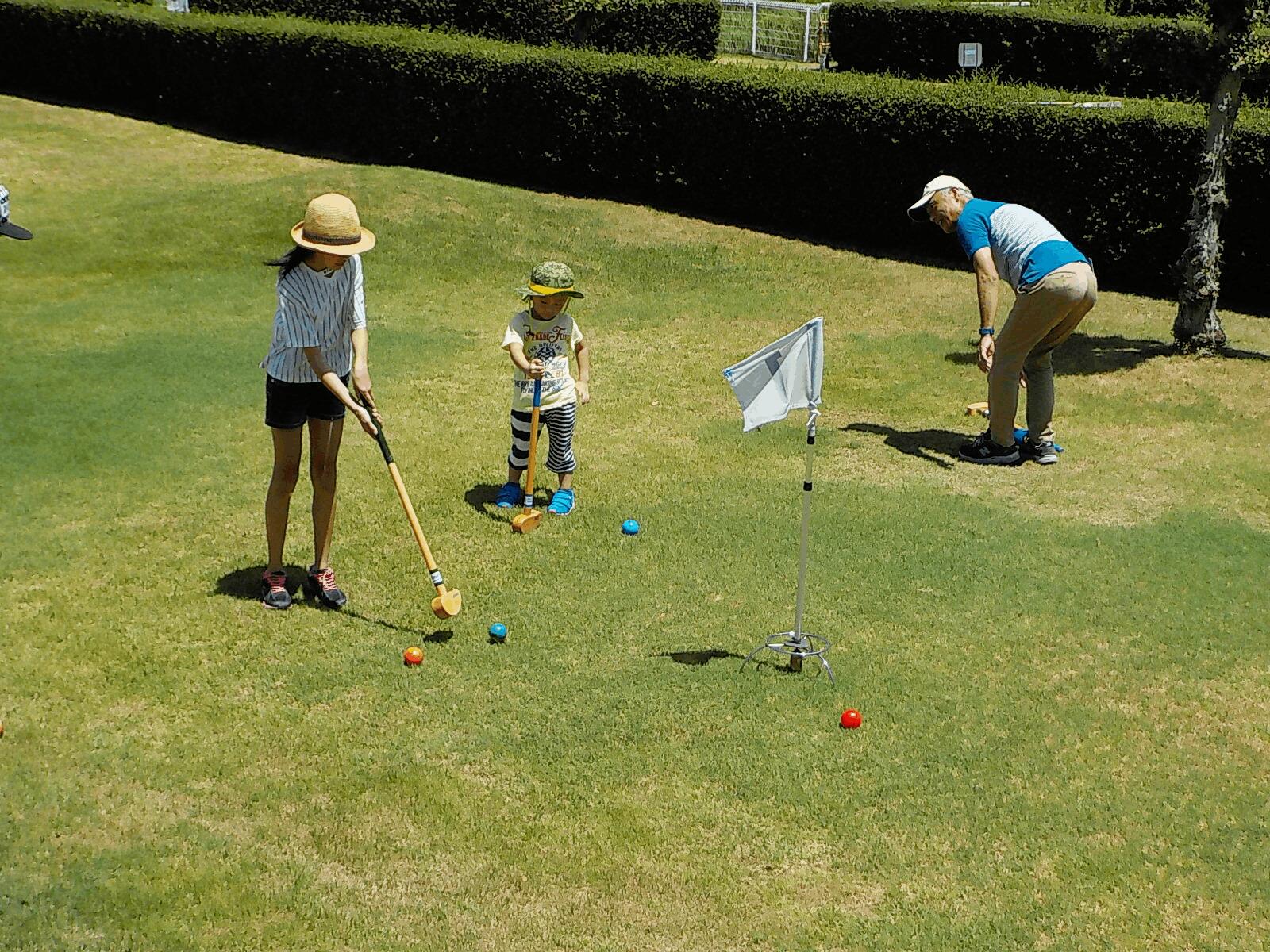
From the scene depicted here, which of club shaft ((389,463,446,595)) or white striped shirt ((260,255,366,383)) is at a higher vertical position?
white striped shirt ((260,255,366,383))

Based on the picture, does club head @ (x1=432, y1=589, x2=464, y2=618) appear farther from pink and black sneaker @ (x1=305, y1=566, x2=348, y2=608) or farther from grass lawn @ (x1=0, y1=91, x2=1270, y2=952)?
pink and black sneaker @ (x1=305, y1=566, x2=348, y2=608)

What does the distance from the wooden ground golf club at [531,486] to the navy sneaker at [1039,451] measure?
391cm

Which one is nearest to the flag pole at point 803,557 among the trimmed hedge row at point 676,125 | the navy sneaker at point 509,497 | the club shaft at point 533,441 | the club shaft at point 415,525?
the club shaft at point 415,525

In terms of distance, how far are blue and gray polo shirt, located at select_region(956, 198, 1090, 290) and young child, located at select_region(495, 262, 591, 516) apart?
3.14m

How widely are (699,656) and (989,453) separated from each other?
4.14 m

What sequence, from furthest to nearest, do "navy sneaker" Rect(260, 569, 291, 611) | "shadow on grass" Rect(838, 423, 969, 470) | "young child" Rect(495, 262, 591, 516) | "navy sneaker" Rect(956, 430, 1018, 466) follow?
"shadow on grass" Rect(838, 423, 969, 470) < "navy sneaker" Rect(956, 430, 1018, 466) < "young child" Rect(495, 262, 591, 516) < "navy sneaker" Rect(260, 569, 291, 611)

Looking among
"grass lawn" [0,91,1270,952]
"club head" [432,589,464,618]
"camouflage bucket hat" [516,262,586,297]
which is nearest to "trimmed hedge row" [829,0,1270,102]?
"grass lawn" [0,91,1270,952]

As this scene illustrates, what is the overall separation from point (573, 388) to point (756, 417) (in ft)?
8.92

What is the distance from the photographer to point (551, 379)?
961cm

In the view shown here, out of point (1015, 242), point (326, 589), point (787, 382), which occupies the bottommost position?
point (326, 589)

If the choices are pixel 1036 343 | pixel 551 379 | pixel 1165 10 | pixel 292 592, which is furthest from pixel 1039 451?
pixel 1165 10

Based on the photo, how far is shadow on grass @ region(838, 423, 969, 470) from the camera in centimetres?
1098

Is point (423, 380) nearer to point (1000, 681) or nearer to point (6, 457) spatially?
point (6, 457)

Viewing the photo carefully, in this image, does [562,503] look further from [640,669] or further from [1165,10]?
[1165,10]
